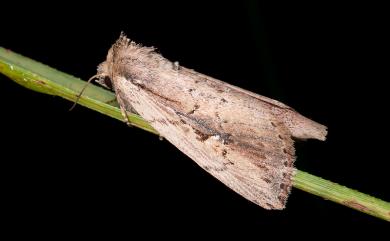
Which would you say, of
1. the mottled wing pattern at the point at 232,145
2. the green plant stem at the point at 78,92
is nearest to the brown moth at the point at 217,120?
the mottled wing pattern at the point at 232,145

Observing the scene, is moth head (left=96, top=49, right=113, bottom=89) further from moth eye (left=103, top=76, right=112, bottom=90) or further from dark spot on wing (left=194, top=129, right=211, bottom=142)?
dark spot on wing (left=194, top=129, right=211, bottom=142)

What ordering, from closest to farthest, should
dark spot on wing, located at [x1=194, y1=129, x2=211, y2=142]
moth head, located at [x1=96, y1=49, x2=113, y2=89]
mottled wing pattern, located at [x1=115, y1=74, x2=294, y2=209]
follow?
1. mottled wing pattern, located at [x1=115, y1=74, x2=294, y2=209]
2. dark spot on wing, located at [x1=194, y1=129, x2=211, y2=142]
3. moth head, located at [x1=96, y1=49, x2=113, y2=89]

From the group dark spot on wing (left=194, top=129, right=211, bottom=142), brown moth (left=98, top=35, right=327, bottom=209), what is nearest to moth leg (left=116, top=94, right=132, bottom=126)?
brown moth (left=98, top=35, right=327, bottom=209)

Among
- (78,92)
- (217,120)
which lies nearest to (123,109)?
(78,92)

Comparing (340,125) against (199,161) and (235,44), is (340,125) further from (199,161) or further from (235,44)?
(199,161)

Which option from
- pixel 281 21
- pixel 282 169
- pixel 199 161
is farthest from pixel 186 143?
pixel 281 21
